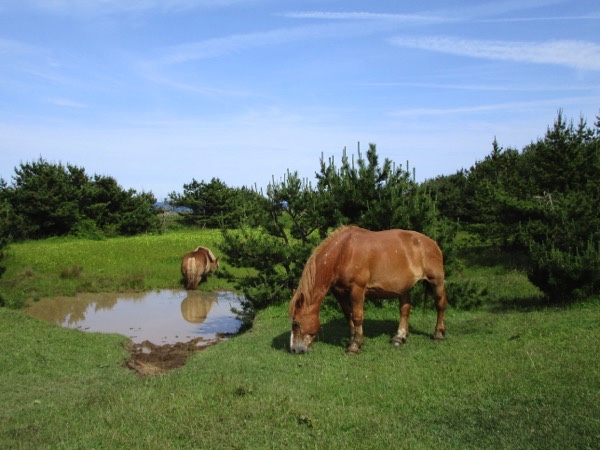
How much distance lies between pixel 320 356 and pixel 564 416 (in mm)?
4410

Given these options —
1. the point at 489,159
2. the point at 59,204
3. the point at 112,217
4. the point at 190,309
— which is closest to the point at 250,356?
the point at 190,309

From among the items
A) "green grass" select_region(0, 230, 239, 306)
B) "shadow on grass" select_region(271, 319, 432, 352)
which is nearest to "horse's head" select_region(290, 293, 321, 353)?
"shadow on grass" select_region(271, 319, 432, 352)

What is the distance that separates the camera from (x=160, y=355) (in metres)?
12.1

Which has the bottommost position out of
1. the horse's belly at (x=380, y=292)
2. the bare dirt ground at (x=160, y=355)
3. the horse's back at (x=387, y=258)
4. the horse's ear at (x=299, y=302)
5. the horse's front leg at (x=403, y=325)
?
the bare dirt ground at (x=160, y=355)

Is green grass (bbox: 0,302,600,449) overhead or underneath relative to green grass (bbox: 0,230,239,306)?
overhead

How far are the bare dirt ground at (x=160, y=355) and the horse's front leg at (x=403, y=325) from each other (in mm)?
4409

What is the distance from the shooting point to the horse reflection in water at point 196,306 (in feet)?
57.0

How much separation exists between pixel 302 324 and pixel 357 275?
125cm

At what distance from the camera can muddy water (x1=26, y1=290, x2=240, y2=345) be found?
49.8 feet

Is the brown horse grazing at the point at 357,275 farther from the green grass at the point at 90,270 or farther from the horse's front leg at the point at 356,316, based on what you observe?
the green grass at the point at 90,270

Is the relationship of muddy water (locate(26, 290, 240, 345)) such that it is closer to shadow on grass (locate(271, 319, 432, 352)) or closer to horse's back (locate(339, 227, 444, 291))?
shadow on grass (locate(271, 319, 432, 352))

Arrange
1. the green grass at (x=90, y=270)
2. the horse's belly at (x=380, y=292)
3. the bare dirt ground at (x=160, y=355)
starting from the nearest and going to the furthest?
the horse's belly at (x=380, y=292)
the bare dirt ground at (x=160, y=355)
the green grass at (x=90, y=270)

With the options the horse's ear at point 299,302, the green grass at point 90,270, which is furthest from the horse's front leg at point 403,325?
the green grass at point 90,270

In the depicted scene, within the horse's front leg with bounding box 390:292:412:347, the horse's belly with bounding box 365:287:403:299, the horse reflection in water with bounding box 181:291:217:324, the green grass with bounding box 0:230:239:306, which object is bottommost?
the horse reflection in water with bounding box 181:291:217:324
